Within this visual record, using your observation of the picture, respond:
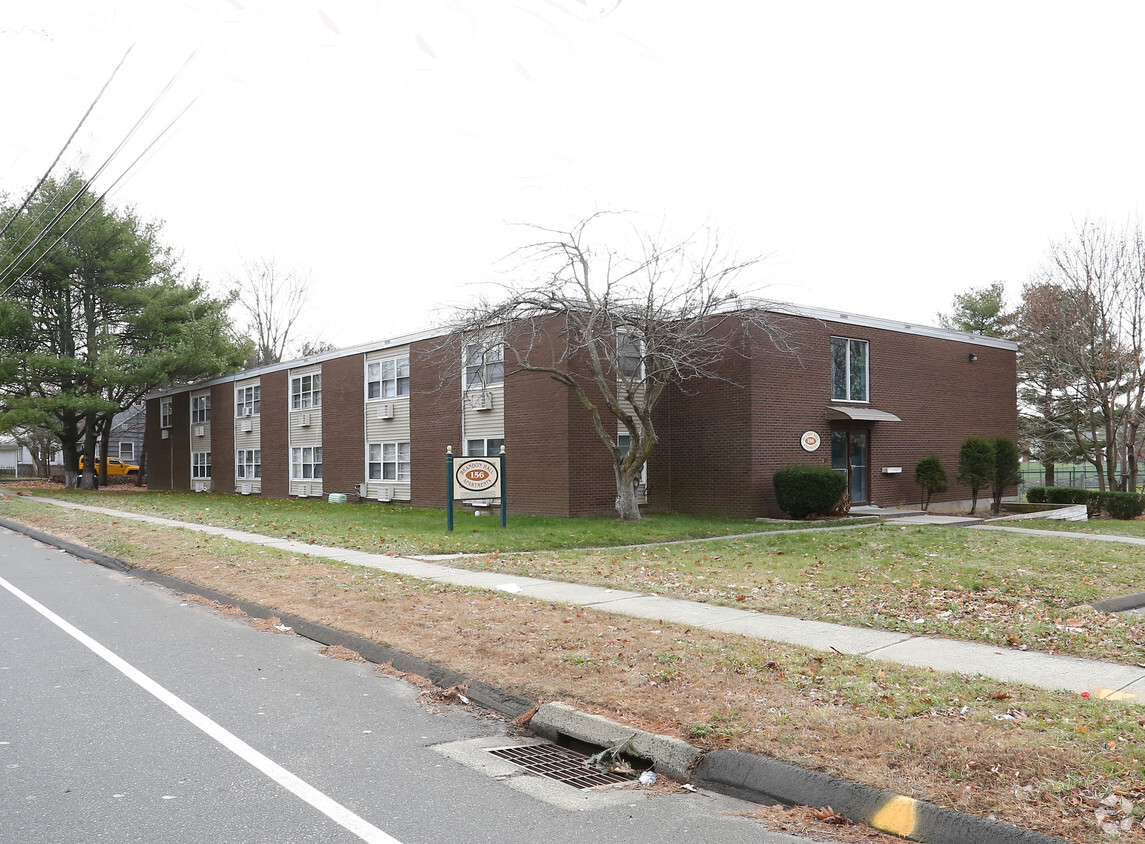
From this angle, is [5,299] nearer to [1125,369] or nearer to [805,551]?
[805,551]

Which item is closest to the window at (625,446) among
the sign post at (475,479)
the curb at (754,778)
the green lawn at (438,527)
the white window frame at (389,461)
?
the green lawn at (438,527)

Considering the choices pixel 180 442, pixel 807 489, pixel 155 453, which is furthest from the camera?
pixel 155 453

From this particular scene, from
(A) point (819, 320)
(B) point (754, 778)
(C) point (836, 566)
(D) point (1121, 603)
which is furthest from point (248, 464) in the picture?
(B) point (754, 778)

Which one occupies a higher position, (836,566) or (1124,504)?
(1124,504)

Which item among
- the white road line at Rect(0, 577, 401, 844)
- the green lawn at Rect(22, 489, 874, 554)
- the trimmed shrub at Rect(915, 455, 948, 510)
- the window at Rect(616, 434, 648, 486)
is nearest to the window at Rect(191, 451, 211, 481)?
the green lawn at Rect(22, 489, 874, 554)

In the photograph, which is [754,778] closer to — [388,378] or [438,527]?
[438,527]

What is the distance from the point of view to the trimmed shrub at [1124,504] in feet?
80.1

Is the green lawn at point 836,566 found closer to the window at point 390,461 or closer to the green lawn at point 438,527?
the green lawn at point 438,527

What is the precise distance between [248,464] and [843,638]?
35228 mm

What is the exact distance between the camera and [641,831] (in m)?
4.52

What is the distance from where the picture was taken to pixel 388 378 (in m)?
30.3

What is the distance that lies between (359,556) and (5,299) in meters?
31.6

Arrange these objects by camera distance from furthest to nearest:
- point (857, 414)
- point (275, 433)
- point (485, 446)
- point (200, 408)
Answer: point (200, 408)
point (275, 433)
point (485, 446)
point (857, 414)

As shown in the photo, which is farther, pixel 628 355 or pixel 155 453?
pixel 155 453
